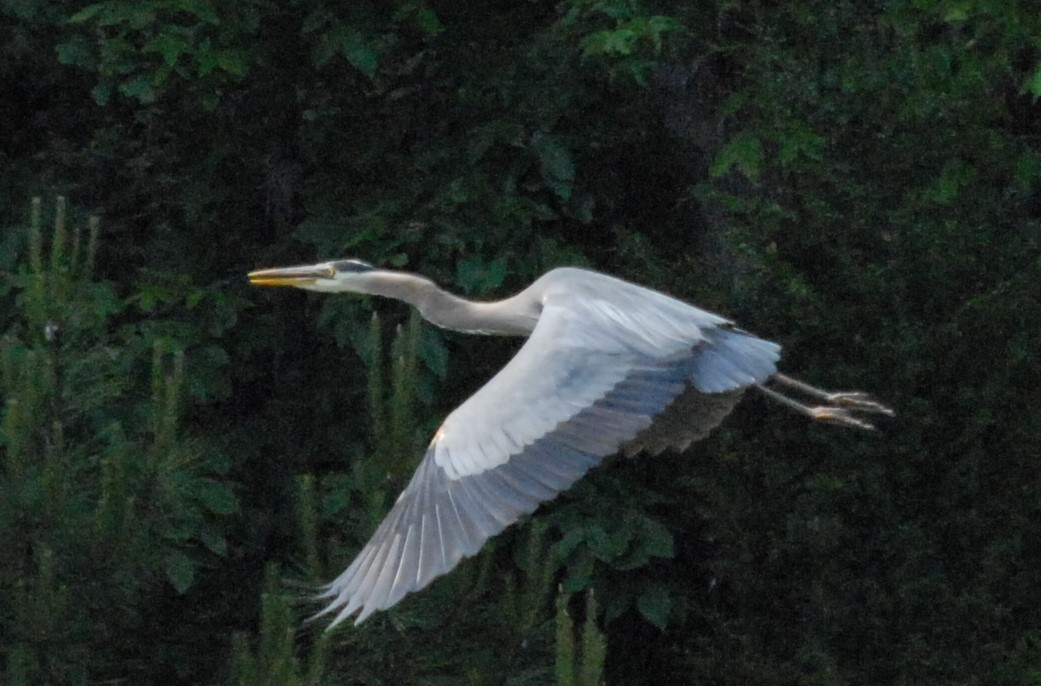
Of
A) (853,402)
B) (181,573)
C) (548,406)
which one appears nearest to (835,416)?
(853,402)

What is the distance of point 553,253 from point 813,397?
113 centimetres

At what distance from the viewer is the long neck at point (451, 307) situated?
21.4ft

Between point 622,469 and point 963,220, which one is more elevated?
point 963,220

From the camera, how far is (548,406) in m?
5.43

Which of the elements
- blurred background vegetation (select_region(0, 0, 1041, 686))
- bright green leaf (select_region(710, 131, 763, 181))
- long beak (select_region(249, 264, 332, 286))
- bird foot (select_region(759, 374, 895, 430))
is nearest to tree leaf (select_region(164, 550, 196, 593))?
blurred background vegetation (select_region(0, 0, 1041, 686))

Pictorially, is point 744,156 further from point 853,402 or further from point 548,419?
point 548,419

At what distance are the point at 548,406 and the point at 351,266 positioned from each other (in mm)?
1732

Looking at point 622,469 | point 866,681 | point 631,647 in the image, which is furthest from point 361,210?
point 866,681

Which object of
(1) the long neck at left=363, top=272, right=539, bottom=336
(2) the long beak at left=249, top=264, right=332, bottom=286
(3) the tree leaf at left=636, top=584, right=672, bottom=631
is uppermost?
(2) the long beak at left=249, top=264, right=332, bottom=286

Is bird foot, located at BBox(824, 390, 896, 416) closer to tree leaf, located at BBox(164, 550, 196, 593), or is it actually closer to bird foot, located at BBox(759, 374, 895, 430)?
bird foot, located at BBox(759, 374, 895, 430)

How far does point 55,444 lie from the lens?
5438mm

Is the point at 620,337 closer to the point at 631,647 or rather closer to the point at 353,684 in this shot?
the point at 353,684

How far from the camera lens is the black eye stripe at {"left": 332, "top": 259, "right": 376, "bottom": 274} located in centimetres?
696

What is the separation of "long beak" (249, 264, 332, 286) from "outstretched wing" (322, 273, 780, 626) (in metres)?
1.09
